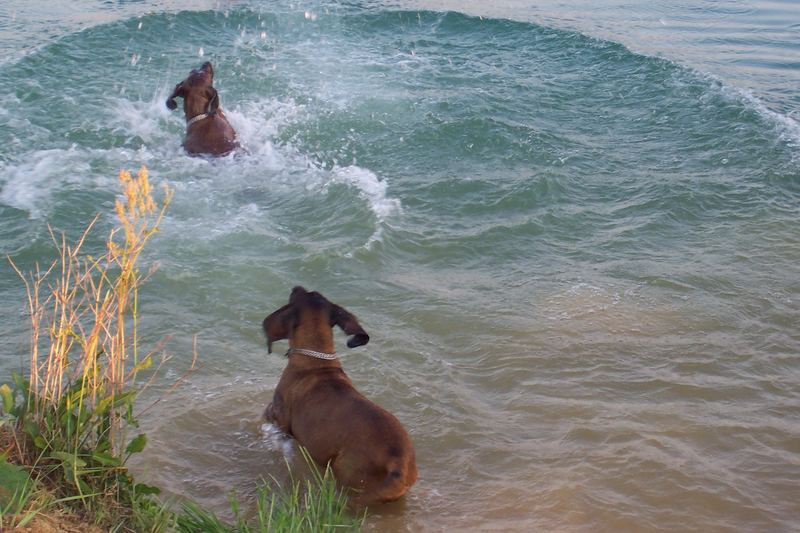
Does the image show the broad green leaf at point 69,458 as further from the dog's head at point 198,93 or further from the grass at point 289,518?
the dog's head at point 198,93

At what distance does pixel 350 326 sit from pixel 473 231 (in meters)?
3.50

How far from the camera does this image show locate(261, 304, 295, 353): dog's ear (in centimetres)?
539

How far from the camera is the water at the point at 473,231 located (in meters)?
5.29

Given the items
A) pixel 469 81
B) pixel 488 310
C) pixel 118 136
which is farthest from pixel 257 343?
pixel 469 81

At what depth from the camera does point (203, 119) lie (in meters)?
9.93

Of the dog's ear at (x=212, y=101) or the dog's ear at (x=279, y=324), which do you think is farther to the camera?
the dog's ear at (x=212, y=101)

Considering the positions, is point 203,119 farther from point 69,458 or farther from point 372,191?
point 69,458

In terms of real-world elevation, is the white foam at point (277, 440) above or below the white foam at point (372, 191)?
below

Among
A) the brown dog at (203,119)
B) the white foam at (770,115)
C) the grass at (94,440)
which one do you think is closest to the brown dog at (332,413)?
the grass at (94,440)

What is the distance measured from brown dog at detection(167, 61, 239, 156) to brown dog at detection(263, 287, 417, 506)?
4.77 meters

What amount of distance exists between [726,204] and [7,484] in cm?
737

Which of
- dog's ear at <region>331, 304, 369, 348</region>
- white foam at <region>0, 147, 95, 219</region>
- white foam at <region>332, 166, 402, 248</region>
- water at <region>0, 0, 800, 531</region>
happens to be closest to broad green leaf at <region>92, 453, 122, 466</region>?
water at <region>0, 0, 800, 531</region>

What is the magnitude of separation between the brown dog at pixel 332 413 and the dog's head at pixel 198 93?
494 cm

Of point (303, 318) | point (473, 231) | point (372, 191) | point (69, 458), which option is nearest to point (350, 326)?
point (303, 318)
